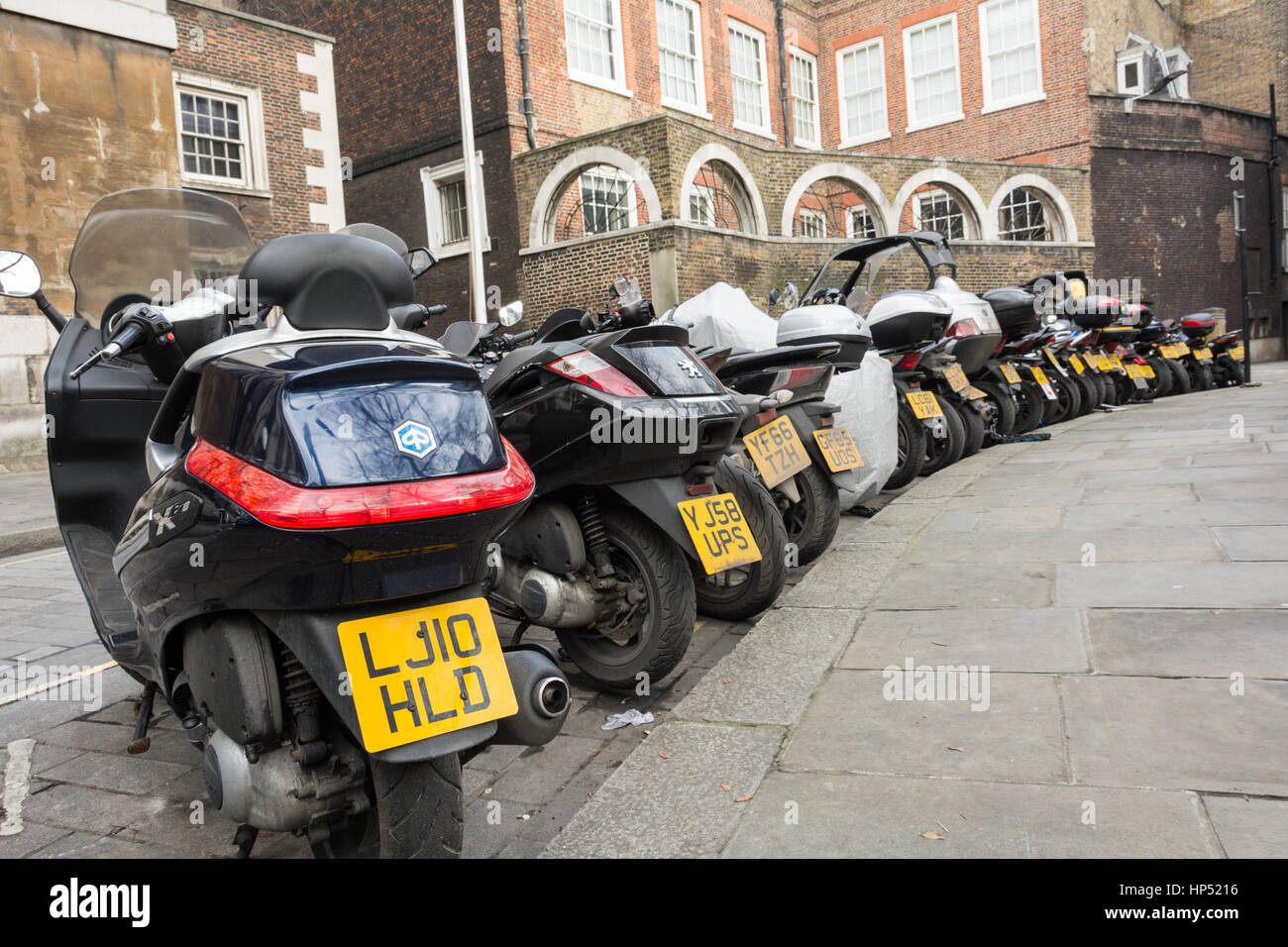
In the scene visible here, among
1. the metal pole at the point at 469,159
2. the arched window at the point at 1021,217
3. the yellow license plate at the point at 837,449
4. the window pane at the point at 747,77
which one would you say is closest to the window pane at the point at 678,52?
the window pane at the point at 747,77

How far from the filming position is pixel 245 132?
53.7 ft

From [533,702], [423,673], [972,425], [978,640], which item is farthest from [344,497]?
[972,425]

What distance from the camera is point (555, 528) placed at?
339 cm

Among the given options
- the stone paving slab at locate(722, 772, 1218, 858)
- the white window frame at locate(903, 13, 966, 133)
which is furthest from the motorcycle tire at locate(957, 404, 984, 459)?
the white window frame at locate(903, 13, 966, 133)

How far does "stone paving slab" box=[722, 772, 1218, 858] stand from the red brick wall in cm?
1572

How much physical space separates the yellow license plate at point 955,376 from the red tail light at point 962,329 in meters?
0.24

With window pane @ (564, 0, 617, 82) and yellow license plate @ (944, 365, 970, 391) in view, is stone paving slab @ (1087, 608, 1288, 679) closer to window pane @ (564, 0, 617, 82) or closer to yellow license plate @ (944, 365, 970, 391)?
yellow license plate @ (944, 365, 970, 391)

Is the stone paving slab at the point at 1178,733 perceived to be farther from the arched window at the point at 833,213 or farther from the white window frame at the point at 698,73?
the white window frame at the point at 698,73

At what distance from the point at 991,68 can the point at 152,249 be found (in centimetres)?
2690

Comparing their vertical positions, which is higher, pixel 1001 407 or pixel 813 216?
pixel 813 216

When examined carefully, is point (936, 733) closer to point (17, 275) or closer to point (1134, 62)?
point (17, 275)

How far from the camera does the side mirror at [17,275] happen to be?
299 cm

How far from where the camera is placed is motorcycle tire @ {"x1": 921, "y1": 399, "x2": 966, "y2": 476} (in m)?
7.70

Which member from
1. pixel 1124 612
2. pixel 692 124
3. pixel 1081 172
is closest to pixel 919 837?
pixel 1124 612
